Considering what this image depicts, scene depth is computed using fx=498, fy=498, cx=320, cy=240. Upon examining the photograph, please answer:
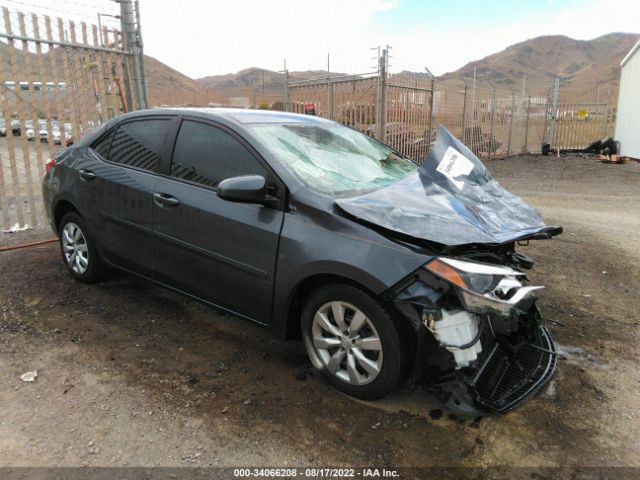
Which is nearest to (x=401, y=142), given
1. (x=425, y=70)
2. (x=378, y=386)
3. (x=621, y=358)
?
(x=425, y=70)

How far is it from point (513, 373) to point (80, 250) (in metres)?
3.79

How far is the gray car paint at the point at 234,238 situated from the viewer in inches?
109

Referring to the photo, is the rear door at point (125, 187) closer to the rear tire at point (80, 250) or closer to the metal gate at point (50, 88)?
the rear tire at point (80, 250)

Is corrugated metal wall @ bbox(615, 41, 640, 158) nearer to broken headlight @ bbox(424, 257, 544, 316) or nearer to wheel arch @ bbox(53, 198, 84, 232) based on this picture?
broken headlight @ bbox(424, 257, 544, 316)

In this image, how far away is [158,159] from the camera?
12.6 feet

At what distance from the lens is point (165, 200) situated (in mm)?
3629

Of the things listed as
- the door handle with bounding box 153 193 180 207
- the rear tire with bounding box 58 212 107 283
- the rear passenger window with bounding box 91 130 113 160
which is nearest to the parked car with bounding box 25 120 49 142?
Answer: the rear tire with bounding box 58 212 107 283

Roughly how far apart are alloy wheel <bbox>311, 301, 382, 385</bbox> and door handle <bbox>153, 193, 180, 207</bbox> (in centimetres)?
137

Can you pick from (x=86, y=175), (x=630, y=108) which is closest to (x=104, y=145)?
(x=86, y=175)

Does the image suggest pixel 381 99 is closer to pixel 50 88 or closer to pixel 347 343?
pixel 50 88

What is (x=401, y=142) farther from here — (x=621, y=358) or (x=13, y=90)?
(x=621, y=358)

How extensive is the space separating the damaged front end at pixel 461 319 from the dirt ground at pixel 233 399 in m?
0.21

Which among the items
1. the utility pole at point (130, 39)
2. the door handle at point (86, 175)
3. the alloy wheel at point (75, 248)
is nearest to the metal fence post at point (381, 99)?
the utility pole at point (130, 39)

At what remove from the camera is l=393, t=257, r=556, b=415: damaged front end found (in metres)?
2.58
